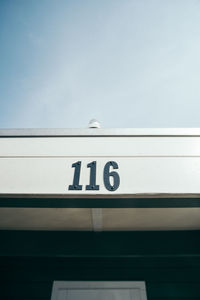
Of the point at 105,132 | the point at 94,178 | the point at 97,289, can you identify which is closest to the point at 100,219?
the point at 94,178

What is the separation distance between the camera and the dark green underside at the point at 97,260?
3439 millimetres

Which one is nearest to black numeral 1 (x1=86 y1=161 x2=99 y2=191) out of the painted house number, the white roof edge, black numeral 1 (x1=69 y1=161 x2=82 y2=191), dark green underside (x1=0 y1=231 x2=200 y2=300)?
the painted house number

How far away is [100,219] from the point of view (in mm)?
3297

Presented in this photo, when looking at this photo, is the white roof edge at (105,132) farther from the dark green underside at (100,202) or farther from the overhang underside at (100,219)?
the overhang underside at (100,219)

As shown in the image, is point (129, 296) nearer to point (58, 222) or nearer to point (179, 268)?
point (179, 268)

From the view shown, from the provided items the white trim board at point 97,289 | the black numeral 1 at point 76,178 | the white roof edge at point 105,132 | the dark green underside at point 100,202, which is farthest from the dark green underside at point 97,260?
the white roof edge at point 105,132

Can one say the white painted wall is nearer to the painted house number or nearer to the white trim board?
the painted house number

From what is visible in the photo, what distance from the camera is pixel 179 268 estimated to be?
355 centimetres

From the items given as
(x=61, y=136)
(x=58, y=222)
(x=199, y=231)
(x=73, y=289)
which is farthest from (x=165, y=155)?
(x=73, y=289)

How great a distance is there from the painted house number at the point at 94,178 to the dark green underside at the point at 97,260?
145 centimetres

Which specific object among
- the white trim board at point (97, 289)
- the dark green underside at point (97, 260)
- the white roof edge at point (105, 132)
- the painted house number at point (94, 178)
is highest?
the white roof edge at point (105, 132)

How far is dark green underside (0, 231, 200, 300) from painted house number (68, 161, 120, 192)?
1.45 meters

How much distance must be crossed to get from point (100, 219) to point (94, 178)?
983mm

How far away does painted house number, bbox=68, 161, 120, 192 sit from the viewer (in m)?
2.54
